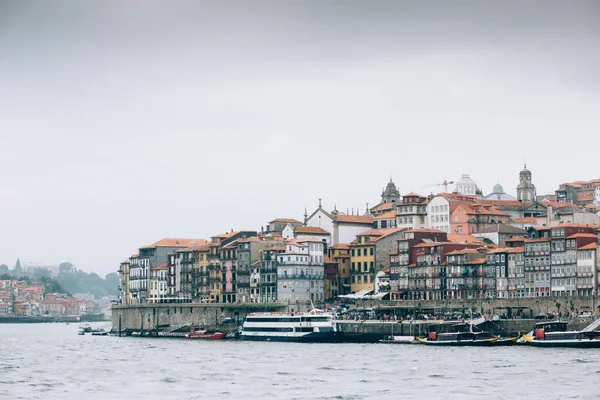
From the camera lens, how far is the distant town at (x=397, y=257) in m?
143

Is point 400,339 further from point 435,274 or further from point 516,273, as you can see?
point 435,274

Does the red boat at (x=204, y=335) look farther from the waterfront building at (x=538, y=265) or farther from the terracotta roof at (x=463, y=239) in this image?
the waterfront building at (x=538, y=265)

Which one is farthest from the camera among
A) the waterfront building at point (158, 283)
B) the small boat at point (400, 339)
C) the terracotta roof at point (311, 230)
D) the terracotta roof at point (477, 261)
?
the waterfront building at point (158, 283)

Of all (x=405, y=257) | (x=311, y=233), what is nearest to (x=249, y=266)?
(x=311, y=233)

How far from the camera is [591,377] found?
8931 cm

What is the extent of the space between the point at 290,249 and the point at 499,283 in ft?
91.7

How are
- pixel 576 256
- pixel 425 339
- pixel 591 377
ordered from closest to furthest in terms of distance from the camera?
pixel 591 377 → pixel 425 339 → pixel 576 256

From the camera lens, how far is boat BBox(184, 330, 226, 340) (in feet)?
514

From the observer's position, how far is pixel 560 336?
4688 inches

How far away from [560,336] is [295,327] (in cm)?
3285

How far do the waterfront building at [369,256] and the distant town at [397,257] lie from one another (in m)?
0.12

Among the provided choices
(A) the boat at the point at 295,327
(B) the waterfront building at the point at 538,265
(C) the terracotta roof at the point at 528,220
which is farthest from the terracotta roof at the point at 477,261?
(C) the terracotta roof at the point at 528,220

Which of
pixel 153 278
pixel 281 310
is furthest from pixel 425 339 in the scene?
pixel 153 278

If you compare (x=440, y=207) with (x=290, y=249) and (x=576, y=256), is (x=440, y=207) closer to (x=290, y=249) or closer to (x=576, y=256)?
(x=290, y=249)
